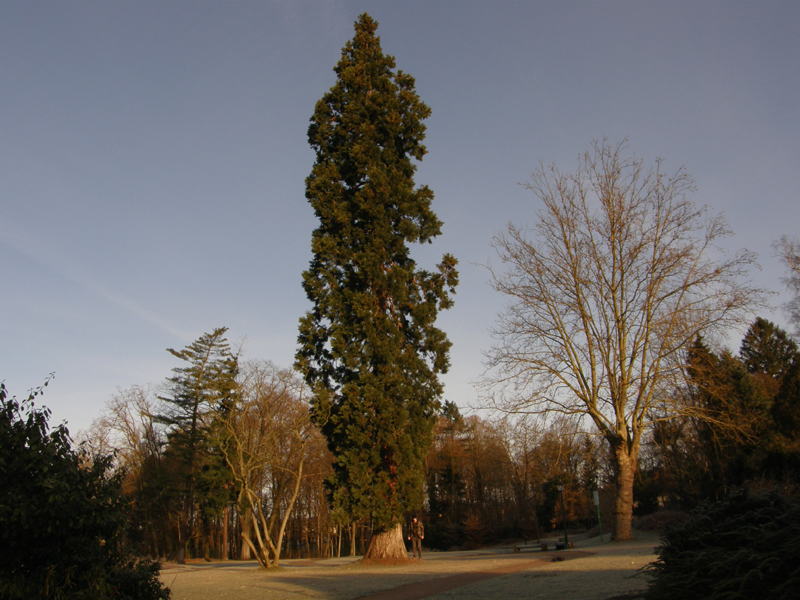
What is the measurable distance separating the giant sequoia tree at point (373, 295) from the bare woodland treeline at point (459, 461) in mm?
1575

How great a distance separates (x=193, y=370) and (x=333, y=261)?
25088 millimetres

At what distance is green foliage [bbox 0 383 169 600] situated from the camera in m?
4.77

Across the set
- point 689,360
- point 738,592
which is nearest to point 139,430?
point 689,360

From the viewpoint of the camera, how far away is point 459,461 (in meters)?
46.3

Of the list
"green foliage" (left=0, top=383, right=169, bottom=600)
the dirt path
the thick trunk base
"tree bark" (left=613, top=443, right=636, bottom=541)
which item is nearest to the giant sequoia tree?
the thick trunk base

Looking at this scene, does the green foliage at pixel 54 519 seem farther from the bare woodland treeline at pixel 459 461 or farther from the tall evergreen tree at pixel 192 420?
the tall evergreen tree at pixel 192 420

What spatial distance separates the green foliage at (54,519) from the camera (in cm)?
477

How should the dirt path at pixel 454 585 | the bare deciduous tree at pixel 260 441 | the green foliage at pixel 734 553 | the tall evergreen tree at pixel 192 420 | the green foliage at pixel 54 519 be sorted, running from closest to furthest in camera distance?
A: the green foliage at pixel 734 553, the green foliage at pixel 54 519, the dirt path at pixel 454 585, the bare deciduous tree at pixel 260 441, the tall evergreen tree at pixel 192 420

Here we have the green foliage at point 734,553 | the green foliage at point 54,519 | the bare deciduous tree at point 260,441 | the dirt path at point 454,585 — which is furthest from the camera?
the bare deciduous tree at point 260,441

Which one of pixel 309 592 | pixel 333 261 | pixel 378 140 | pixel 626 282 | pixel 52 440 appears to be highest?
pixel 378 140

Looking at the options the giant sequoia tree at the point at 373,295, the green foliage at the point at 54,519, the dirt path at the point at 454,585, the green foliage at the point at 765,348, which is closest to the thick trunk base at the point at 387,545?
the giant sequoia tree at the point at 373,295

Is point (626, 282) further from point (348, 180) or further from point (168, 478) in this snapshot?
point (168, 478)

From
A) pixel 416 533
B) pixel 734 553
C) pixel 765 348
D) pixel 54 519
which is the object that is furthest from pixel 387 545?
pixel 765 348

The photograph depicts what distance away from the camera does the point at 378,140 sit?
21.7 m
